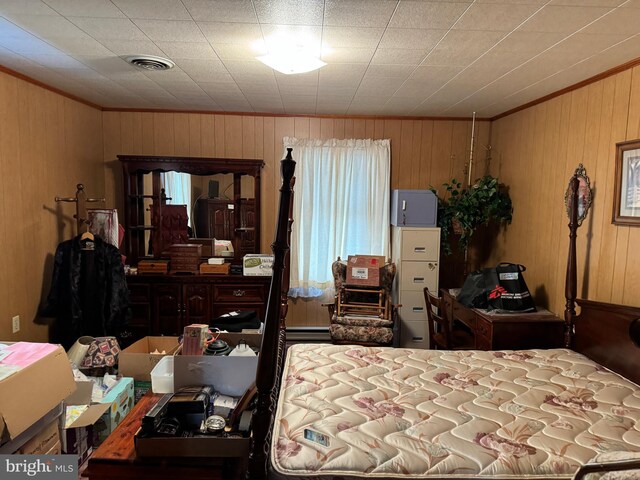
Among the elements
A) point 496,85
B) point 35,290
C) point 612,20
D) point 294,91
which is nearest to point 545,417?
point 612,20

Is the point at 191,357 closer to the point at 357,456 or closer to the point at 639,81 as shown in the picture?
the point at 357,456

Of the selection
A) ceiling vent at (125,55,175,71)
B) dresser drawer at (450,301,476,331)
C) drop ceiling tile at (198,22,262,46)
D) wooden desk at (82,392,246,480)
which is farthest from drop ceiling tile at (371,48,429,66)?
wooden desk at (82,392,246,480)

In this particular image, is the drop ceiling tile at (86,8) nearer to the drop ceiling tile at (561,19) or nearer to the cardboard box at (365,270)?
the drop ceiling tile at (561,19)

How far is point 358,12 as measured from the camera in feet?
6.39

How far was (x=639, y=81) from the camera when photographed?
2.48 meters

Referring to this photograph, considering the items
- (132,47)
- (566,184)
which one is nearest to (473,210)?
(566,184)

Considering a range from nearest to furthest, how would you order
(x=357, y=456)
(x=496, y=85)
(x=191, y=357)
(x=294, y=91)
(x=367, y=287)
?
1. (x=357, y=456)
2. (x=191, y=357)
3. (x=496, y=85)
4. (x=294, y=91)
5. (x=367, y=287)

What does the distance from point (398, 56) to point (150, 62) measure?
63.9 inches

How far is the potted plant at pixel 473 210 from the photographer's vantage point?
3949 millimetres

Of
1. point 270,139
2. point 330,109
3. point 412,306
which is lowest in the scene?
point 412,306

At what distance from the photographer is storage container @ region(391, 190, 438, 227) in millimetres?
→ 4152

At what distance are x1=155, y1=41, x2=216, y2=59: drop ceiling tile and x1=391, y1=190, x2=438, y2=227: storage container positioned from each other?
90.7 inches

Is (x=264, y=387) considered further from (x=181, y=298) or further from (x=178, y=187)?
(x=178, y=187)

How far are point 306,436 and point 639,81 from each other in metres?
2.77
